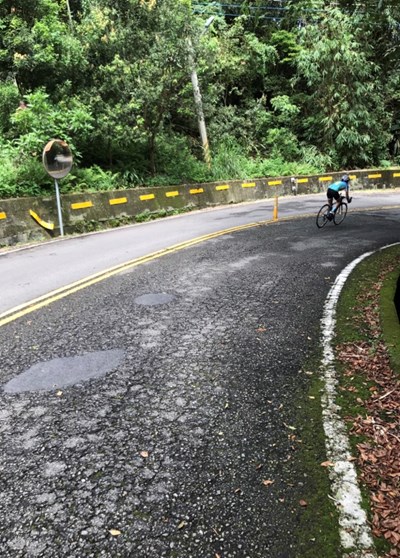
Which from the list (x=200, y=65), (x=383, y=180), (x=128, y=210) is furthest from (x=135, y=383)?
(x=383, y=180)

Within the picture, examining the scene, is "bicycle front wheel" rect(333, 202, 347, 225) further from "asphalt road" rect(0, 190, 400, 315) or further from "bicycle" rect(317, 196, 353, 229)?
"asphalt road" rect(0, 190, 400, 315)

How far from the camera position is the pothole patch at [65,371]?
4395 mm

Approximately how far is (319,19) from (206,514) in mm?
32841

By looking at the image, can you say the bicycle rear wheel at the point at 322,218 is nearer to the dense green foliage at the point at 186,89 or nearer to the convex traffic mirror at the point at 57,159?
the dense green foliage at the point at 186,89

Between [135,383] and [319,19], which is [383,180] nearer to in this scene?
[319,19]

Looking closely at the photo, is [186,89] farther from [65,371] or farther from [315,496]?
[315,496]

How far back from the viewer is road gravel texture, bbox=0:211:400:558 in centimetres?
265

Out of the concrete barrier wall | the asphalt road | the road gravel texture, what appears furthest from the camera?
the concrete barrier wall

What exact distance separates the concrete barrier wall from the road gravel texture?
690cm

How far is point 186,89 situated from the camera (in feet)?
58.7

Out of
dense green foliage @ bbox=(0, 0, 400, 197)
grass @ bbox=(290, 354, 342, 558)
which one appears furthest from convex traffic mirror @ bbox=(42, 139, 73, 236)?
grass @ bbox=(290, 354, 342, 558)

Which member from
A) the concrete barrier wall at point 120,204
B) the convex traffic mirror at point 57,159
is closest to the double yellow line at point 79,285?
the convex traffic mirror at point 57,159

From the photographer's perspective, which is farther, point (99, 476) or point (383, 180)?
point (383, 180)

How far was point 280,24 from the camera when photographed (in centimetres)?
3077
